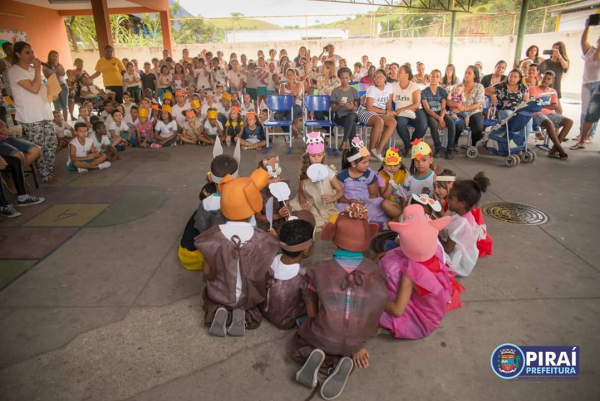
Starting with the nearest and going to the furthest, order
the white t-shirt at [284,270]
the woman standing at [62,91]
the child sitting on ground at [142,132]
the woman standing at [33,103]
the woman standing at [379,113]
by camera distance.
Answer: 1. the white t-shirt at [284,270]
2. the woman standing at [33,103]
3. the woman standing at [379,113]
4. the child sitting on ground at [142,132]
5. the woman standing at [62,91]

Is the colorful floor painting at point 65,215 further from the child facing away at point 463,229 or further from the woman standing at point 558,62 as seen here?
the woman standing at point 558,62

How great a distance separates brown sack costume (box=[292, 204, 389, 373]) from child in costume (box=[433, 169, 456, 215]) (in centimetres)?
155

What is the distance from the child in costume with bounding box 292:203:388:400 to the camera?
221 centimetres

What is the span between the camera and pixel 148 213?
477 cm

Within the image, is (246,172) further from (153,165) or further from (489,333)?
(489,333)

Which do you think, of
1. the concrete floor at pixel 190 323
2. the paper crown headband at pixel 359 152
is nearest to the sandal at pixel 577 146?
the concrete floor at pixel 190 323

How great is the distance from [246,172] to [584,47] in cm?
652

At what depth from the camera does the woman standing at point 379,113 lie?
6.81m

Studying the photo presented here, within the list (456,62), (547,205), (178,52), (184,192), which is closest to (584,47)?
(547,205)

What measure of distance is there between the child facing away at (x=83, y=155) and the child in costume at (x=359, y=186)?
4563 millimetres

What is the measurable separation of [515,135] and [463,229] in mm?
4171

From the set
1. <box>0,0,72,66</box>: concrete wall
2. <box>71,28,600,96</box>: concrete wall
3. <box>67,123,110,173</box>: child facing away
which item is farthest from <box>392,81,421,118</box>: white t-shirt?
<box>71,28,600,96</box>: concrete wall

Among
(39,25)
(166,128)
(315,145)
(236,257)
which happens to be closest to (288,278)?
(236,257)

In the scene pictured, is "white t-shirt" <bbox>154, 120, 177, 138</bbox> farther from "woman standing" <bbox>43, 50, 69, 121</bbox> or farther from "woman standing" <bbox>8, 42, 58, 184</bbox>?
"woman standing" <bbox>43, 50, 69, 121</bbox>
